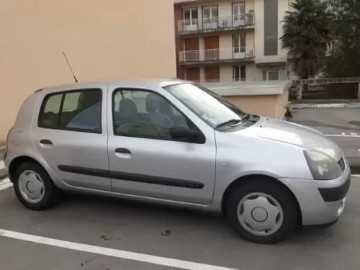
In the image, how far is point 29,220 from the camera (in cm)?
489

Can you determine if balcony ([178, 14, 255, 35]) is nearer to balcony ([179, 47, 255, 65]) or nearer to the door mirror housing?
balcony ([179, 47, 255, 65])

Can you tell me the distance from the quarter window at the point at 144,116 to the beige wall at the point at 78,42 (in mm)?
6106

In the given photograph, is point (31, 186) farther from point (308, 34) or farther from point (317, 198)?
point (308, 34)

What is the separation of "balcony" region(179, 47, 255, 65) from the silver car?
36.4 meters

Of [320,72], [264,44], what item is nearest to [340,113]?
[320,72]

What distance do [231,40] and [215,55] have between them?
7.04ft

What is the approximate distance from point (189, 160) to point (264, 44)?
37696 millimetres

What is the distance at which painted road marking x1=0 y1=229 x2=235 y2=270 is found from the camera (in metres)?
3.72

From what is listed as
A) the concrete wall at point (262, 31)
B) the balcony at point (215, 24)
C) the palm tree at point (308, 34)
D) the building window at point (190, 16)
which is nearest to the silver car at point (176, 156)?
the palm tree at point (308, 34)

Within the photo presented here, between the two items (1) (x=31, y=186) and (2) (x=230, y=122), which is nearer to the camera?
(2) (x=230, y=122)

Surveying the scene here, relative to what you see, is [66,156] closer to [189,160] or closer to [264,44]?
[189,160]

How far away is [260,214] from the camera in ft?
13.2

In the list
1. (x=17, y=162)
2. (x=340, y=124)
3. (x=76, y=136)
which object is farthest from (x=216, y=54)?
(x=76, y=136)

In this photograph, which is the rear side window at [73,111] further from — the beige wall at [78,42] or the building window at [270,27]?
the building window at [270,27]
